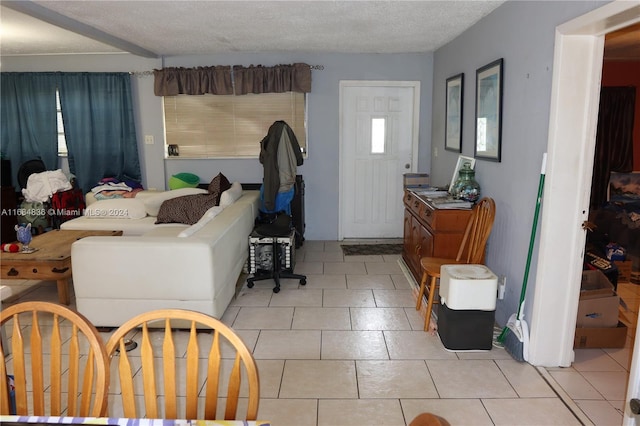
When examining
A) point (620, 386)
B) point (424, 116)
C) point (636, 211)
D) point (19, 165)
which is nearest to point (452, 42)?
point (424, 116)

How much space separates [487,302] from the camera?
2887 mm

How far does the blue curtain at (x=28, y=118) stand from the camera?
5520mm

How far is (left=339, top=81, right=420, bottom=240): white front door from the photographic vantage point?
219 inches

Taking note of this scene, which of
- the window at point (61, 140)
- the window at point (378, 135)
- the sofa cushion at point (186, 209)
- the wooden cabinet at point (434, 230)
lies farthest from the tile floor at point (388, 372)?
the window at point (61, 140)

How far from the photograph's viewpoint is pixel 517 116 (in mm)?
3043

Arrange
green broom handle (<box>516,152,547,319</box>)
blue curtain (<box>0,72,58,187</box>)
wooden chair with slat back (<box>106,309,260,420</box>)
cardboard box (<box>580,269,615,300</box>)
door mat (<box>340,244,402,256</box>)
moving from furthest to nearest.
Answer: blue curtain (<box>0,72,58,187</box>), door mat (<box>340,244,402,256</box>), cardboard box (<box>580,269,615,300</box>), green broom handle (<box>516,152,547,319</box>), wooden chair with slat back (<box>106,309,260,420</box>)

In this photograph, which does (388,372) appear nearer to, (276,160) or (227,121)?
(276,160)

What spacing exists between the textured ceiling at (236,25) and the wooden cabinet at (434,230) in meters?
1.52

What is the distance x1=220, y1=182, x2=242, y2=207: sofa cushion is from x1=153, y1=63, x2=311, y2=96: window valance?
1285 mm

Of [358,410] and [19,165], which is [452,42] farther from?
[19,165]

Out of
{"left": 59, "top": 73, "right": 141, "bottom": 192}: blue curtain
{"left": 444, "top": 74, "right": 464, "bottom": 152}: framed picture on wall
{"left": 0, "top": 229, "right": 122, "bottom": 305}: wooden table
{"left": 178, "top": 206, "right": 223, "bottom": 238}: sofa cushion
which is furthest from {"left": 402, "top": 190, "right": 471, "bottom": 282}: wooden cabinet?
{"left": 59, "top": 73, "right": 141, "bottom": 192}: blue curtain

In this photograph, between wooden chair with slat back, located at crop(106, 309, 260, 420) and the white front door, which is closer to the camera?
wooden chair with slat back, located at crop(106, 309, 260, 420)

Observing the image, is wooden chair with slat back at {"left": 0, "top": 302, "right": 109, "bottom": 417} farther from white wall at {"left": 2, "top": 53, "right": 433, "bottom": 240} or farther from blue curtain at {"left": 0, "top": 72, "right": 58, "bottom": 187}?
blue curtain at {"left": 0, "top": 72, "right": 58, "bottom": 187}

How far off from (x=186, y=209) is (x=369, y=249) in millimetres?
2158
